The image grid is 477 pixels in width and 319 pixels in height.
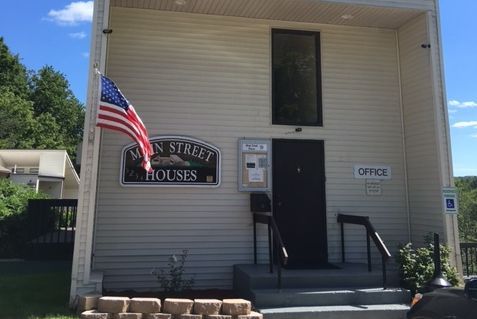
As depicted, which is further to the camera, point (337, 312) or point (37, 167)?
point (37, 167)

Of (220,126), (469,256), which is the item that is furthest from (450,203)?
(220,126)

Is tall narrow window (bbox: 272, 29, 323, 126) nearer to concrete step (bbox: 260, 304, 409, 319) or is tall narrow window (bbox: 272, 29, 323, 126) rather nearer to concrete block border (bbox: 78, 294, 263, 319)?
concrete step (bbox: 260, 304, 409, 319)

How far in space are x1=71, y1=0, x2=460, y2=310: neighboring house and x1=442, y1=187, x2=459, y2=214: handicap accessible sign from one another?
97mm

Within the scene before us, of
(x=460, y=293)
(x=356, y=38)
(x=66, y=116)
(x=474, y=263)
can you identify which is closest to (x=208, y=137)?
(x=356, y=38)

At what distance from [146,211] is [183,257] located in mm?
973

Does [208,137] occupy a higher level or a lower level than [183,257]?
higher

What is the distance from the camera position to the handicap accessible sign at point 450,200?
7.01m

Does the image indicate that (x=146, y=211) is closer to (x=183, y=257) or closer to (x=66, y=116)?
(x=183, y=257)

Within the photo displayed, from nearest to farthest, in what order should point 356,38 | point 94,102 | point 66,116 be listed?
point 94,102, point 356,38, point 66,116

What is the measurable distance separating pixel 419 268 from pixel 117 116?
4.91 metres

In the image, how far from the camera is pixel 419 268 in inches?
253

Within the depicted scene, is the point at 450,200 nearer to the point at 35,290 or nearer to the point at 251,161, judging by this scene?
the point at 251,161

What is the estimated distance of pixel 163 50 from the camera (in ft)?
24.8

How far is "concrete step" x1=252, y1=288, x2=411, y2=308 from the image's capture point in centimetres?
571
